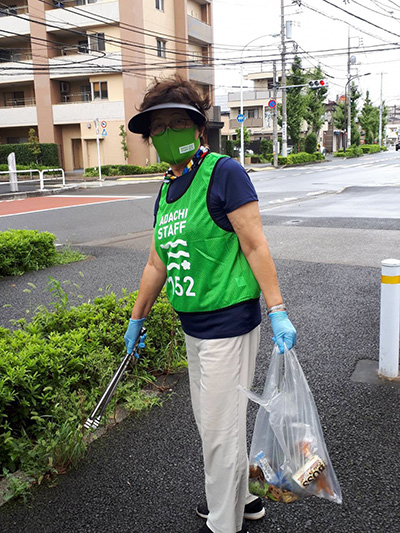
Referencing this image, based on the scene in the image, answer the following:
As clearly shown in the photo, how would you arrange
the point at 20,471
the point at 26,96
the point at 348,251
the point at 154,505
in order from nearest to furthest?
1. the point at 154,505
2. the point at 20,471
3. the point at 348,251
4. the point at 26,96

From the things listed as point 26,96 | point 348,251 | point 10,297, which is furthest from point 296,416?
point 26,96

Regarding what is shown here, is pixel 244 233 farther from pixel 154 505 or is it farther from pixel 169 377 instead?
pixel 169 377

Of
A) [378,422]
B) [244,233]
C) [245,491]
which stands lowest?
[378,422]

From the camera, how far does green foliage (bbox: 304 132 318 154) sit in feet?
170

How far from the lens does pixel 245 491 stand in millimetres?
2252

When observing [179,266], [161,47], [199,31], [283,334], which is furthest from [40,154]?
[283,334]

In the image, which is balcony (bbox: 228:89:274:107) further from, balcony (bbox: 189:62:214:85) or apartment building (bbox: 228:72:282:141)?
balcony (bbox: 189:62:214:85)

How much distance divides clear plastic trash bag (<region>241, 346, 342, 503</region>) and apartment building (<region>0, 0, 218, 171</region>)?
33082 mm

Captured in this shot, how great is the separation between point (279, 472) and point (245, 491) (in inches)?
6.7

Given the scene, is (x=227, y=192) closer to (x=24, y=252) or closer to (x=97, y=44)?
(x=24, y=252)

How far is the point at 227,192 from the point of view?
6.88ft

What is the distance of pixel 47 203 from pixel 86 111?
68.7 ft

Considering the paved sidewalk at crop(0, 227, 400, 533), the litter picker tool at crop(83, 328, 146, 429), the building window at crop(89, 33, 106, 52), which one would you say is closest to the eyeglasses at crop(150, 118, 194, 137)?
the litter picker tool at crop(83, 328, 146, 429)

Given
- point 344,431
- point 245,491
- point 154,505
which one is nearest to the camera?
point 245,491
